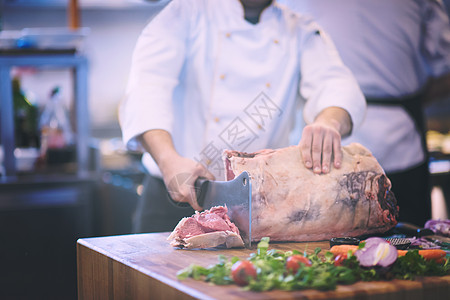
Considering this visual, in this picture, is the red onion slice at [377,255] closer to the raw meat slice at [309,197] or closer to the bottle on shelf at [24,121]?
the raw meat slice at [309,197]

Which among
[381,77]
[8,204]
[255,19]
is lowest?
[8,204]

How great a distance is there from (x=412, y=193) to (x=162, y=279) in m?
1.71

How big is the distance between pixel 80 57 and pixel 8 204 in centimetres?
84

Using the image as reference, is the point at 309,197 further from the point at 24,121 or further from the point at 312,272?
the point at 24,121

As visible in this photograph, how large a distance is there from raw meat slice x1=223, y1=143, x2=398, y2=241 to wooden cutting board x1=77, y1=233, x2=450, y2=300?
0.18 feet

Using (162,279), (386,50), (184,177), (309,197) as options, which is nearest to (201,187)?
(184,177)

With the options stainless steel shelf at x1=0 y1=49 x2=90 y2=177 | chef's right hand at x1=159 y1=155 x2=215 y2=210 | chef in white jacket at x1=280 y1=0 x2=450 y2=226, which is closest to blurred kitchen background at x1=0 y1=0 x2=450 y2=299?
stainless steel shelf at x1=0 y1=49 x2=90 y2=177

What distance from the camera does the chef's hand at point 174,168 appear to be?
4.68 ft

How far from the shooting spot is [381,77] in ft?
8.00

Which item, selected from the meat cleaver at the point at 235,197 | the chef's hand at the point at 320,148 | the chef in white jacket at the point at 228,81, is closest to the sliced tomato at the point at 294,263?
the meat cleaver at the point at 235,197

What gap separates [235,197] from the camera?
1311 millimetres

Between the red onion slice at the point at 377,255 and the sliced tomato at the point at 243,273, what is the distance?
0.77ft

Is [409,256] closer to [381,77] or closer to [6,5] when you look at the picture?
[381,77]

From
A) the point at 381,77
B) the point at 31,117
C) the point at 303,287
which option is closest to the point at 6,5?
the point at 31,117
